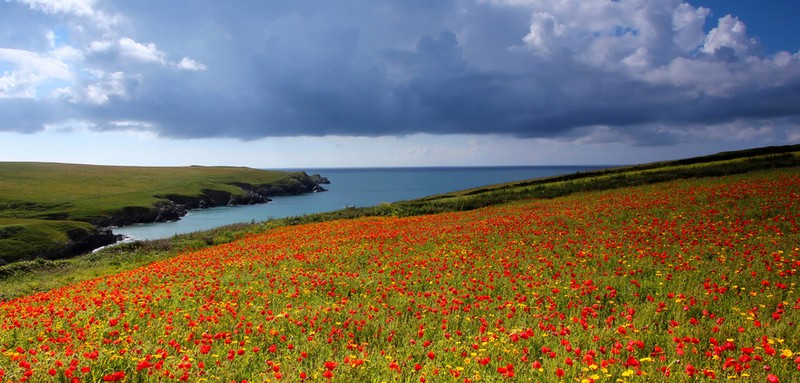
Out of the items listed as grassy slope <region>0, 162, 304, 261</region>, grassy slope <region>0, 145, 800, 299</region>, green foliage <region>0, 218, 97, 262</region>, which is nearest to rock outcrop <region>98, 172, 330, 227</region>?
grassy slope <region>0, 162, 304, 261</region>

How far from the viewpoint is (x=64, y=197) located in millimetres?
103750

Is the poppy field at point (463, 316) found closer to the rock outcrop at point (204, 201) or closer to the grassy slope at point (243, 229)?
the grassy slope at point (243, 229)

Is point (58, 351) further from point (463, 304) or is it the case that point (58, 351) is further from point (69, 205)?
point (69, 205)

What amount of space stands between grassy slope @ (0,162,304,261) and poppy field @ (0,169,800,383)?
5438 centimetres

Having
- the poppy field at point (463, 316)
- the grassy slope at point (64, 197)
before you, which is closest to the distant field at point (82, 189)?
the grassy slope at point (64, 197)

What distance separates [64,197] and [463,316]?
407 feet

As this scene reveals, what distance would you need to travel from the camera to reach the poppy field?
18.8 ft

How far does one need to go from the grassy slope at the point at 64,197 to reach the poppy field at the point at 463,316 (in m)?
54.4

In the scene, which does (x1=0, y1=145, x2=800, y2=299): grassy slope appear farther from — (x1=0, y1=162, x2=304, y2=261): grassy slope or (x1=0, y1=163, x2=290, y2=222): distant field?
(x1=0, y1=163, x2=290, y2=222): distant field

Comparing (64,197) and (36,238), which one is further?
(64,197)

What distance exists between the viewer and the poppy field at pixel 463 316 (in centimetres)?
573

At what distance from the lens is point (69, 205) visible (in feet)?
310

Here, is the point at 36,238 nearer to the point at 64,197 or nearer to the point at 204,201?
the point at 64,197

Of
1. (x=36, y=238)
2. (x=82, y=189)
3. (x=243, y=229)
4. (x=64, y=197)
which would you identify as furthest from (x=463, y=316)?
(x=82, y=189)
